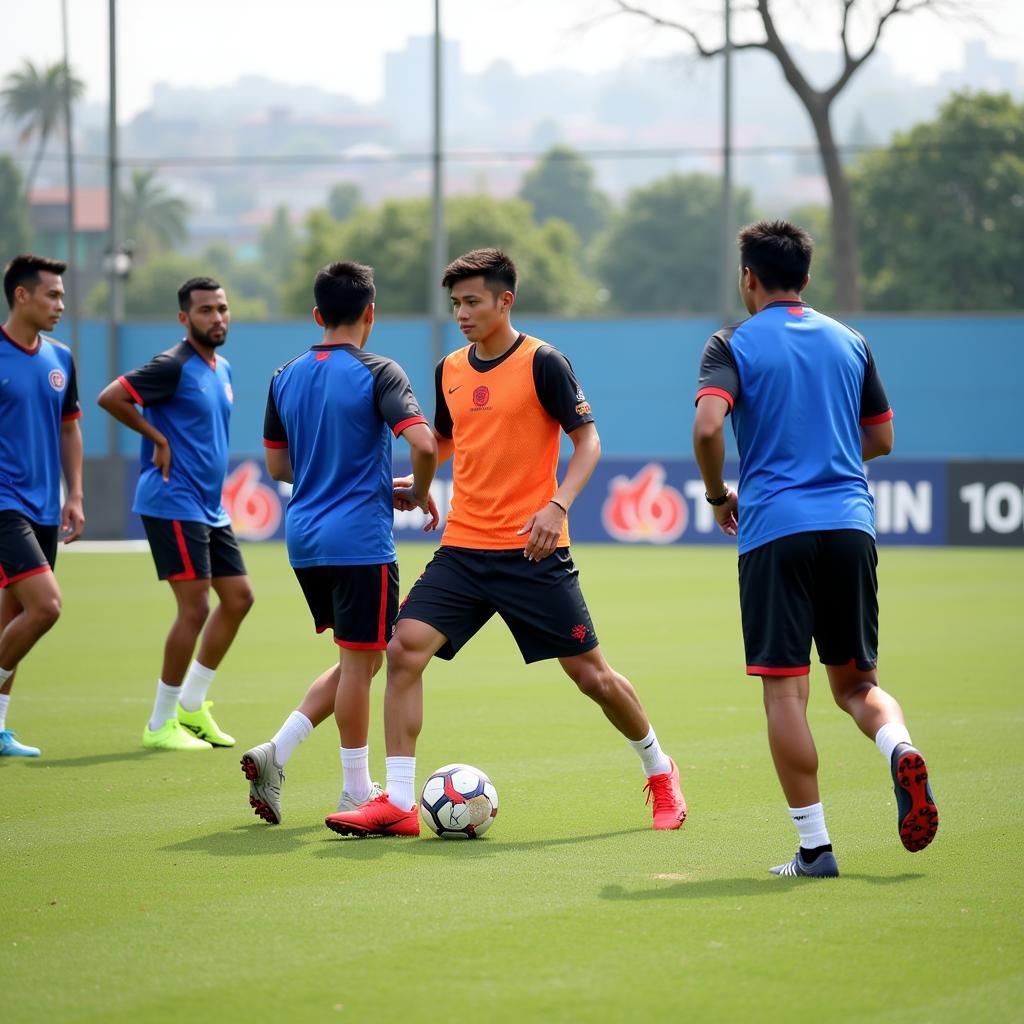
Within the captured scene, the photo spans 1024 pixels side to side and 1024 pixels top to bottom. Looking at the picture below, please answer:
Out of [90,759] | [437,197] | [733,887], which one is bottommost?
[90,759]

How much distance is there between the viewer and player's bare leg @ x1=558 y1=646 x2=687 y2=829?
669 cm

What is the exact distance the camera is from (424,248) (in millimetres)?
65125

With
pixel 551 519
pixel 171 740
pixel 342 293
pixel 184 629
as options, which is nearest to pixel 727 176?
pixel 184 629

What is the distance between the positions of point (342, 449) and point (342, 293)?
629 mm

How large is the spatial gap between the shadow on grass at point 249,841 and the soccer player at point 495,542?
0.69ft

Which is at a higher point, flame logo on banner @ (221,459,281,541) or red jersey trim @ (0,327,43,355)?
red jersey trim @ (0,327,43,355)

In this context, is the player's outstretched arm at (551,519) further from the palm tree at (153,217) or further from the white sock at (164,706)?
the palm tree at (153,217)

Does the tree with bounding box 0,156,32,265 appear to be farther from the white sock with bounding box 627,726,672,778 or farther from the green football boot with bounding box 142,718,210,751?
the white sock with bounding box 627,726,672,778

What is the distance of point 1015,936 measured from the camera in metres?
5.00

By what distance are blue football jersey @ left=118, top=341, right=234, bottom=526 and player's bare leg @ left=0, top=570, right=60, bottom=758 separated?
0.71m

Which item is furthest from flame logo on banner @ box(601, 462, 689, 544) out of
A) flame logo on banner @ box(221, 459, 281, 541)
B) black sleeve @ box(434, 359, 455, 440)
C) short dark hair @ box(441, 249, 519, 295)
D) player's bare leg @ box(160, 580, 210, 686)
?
short dark hair @ box(441, 249, 519, 295)

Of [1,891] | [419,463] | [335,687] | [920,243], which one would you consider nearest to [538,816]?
[335,687]

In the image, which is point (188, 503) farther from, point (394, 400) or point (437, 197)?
point (437, 197)

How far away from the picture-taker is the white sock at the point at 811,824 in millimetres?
5758
